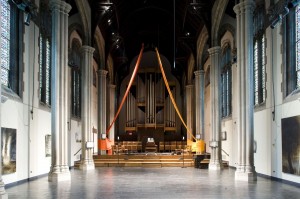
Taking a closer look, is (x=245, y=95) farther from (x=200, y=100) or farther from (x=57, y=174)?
(x=200, y=100)

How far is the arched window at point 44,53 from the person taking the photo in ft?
55.5

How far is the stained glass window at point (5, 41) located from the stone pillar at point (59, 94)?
171cm

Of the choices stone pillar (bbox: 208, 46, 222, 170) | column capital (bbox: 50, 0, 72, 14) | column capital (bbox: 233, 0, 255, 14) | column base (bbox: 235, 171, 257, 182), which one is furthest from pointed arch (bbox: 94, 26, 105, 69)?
column base (bbox: 235, 171, 257, 182)

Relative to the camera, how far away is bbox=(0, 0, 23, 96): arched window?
13227mm

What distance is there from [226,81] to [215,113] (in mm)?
3710

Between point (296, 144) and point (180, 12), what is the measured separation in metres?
16.2

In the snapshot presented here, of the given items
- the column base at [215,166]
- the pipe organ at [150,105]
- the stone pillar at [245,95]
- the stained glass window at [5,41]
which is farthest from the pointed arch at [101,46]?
the stone pillar at [245,95]

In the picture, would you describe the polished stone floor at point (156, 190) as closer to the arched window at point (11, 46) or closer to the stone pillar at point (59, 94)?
the stone pillar at point (59, 94)

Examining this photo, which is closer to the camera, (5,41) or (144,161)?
(5,41)

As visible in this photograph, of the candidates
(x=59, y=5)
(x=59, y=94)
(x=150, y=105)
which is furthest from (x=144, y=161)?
(x=150, y=105)

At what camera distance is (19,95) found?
14.0 metres

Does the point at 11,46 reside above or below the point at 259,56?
below

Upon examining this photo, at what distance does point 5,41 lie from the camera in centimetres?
1334

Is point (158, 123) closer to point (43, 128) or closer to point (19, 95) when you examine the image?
point (43, 128)
